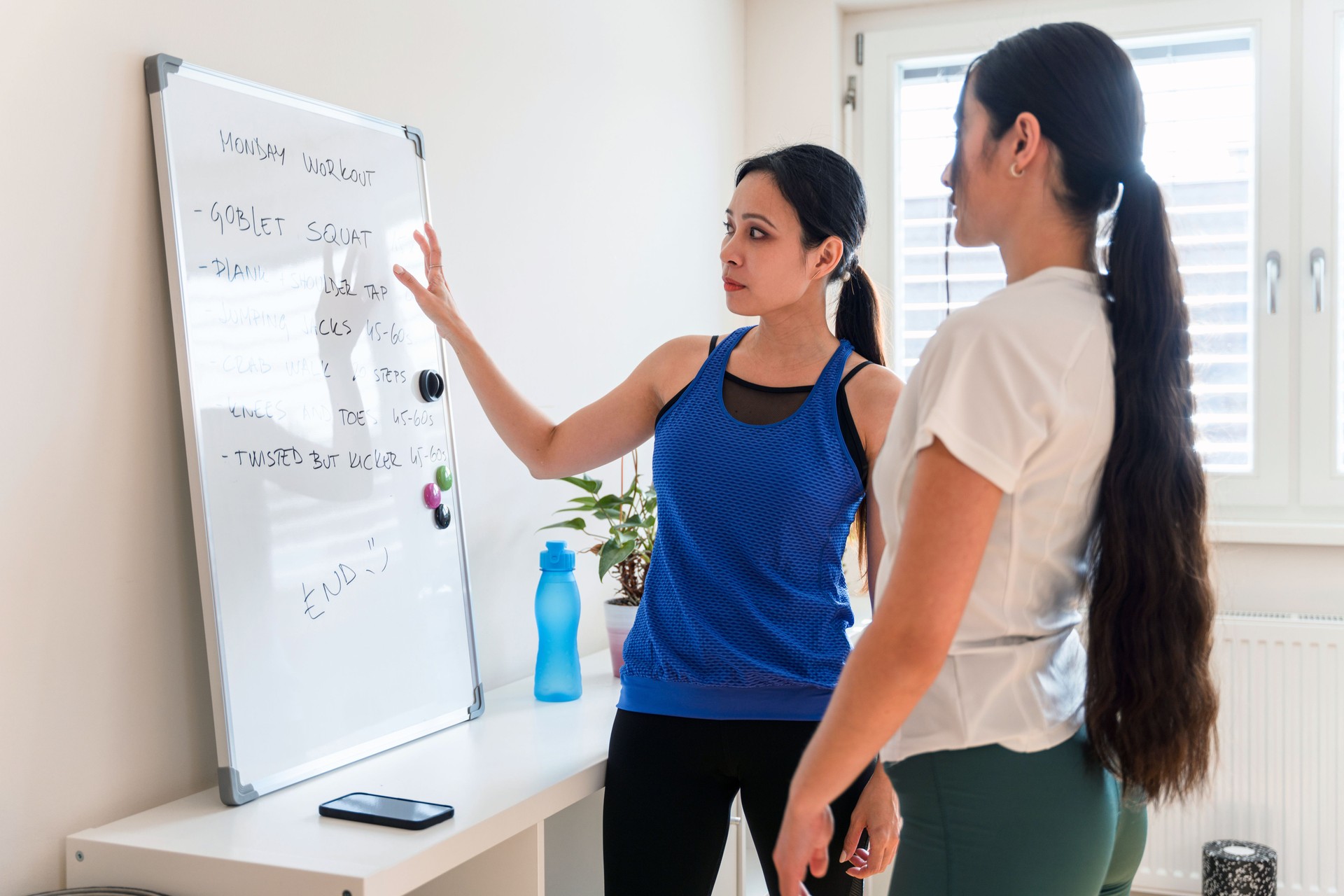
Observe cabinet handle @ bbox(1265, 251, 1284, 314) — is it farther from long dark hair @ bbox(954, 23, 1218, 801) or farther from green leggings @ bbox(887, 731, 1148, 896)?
green leggings @ bbox(887, 731, 1148, 896)

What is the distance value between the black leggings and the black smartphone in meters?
0.23

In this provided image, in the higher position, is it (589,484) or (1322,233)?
(1322,233)

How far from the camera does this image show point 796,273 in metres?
1.44

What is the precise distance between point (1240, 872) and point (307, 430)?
231cm

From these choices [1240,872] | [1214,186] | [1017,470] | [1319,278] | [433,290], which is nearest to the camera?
[1017,470]

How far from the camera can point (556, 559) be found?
6.02ft

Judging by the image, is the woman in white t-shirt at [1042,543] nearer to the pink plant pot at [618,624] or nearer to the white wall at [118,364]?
the white wall at [118,364]

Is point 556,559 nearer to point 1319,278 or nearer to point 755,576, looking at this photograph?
point 755,576

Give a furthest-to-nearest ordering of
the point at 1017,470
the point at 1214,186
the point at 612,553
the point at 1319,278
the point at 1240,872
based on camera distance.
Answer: the point at 1214,186 < the point at 1319,278 < the point at 1240,872 < the point at 612,553 < the point at 1017,470

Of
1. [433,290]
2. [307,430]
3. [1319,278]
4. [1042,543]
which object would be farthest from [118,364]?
[1319,278]

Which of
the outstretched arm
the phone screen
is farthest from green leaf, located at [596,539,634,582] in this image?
the phone screen

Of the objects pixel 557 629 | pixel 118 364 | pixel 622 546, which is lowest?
pixel 557 629

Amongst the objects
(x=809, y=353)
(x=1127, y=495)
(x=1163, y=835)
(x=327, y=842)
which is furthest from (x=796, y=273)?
(x=1163, y=835)

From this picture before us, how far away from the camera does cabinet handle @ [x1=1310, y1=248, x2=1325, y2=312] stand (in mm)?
2742
